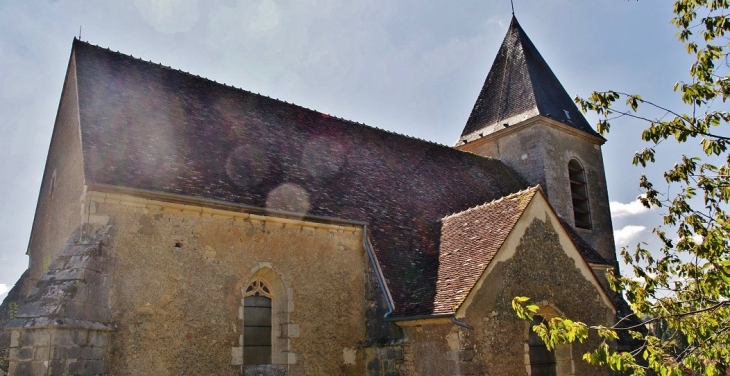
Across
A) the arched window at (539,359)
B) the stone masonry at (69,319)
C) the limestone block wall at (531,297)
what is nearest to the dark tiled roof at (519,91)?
the limestone block wall at (531,297)

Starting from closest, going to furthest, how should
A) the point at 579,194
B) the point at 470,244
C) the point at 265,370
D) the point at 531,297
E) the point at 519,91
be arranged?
the point at 265,370 < the point at 531,297 < the point at 470,244 < the point at 579,194 < the point at 519,91

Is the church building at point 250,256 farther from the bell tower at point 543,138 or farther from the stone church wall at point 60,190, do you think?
the bell tower at point 543,138

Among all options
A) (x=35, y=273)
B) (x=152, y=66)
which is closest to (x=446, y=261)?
(x=152, y=66)

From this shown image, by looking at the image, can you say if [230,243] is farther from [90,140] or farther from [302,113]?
[302,113]

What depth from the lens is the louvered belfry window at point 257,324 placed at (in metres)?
8.79

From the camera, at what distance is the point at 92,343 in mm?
7027

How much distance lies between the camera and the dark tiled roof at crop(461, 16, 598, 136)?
57.9ft

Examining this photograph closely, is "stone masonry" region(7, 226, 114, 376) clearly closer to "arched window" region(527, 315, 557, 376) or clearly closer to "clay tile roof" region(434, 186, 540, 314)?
"clay tile roof" region(434, 186, 540, 314)

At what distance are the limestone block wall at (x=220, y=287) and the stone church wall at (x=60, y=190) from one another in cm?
113

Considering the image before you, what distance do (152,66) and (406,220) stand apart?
237 inches

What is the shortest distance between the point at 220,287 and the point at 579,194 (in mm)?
12497

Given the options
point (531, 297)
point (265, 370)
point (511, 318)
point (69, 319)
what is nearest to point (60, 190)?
point (69, 319)

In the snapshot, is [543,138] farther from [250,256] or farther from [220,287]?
[220,287]

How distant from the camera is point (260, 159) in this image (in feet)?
34.8
